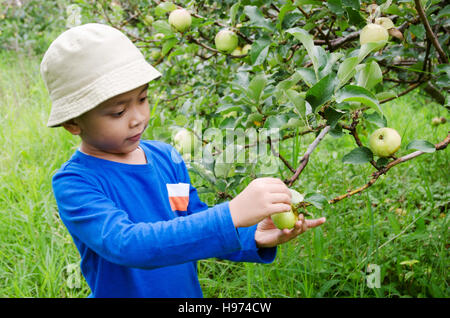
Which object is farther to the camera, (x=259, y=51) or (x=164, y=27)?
(x=164, y=27)

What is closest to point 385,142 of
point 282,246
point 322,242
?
point 322,242

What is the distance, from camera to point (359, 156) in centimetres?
89

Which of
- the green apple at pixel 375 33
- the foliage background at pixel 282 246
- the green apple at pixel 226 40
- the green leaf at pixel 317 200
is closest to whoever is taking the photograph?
the green leaf at pixel 317 200

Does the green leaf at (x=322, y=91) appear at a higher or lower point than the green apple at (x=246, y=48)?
higher

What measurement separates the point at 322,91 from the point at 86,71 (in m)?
0.45

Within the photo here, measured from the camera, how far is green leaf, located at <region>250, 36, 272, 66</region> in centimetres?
99

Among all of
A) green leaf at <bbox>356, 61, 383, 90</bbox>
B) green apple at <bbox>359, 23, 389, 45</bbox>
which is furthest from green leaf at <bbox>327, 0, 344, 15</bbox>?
green leaf at <bbox>356, 61, 383, 90</bbox>

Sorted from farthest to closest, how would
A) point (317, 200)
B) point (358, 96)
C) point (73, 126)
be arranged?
1. point (73, 126)
2. point (317, 200)
3. point (358, 96)

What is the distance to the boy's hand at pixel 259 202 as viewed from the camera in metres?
0.70

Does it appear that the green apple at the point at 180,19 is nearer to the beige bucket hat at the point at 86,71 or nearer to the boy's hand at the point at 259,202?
the beige bucket hat at the point at 86,71

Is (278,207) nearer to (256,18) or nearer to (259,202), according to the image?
(259,202)

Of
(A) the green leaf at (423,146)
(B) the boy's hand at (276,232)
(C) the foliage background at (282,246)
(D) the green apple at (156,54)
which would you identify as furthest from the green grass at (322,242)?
(D) the green apple at (156,54)
